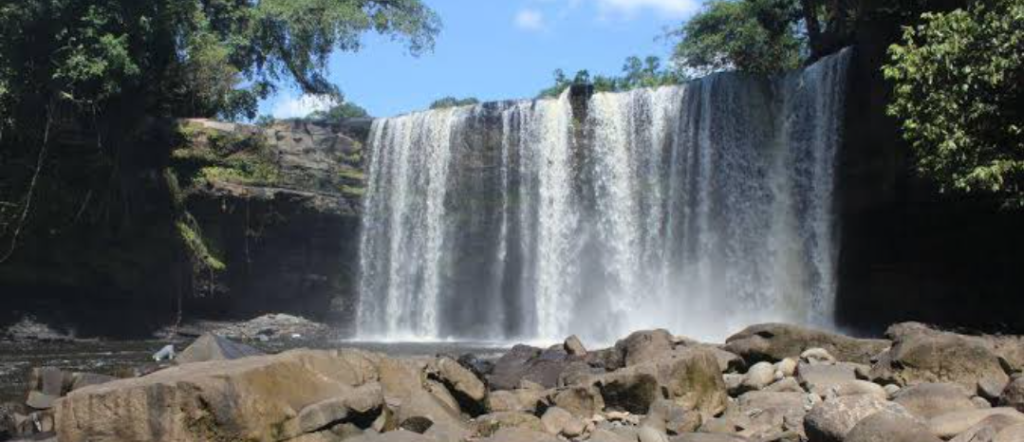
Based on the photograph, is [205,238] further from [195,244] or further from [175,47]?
[175,47]

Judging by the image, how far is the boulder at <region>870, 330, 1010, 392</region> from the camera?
1044 centimetres

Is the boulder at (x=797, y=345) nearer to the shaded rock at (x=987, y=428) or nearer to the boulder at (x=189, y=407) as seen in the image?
the shaded rock at (x=987, y=428)

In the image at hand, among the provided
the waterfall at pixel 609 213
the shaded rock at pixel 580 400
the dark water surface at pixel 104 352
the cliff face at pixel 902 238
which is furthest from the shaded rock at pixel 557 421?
the waterfall at pixel 609 213

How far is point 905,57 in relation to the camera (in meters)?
16.5

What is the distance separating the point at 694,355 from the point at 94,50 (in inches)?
817

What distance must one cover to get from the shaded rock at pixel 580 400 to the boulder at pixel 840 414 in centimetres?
276

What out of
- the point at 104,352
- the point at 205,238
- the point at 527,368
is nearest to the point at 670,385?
the point at 527,368

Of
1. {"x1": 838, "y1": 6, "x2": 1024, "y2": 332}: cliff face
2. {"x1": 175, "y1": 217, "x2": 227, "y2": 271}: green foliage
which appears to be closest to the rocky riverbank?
{"x1": 838, "y1": 6, "x2": 1024, "y2": 332}: cliff face

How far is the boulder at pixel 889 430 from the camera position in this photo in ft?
24.4

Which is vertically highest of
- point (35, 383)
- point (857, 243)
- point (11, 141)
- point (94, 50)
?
point (94, 50)

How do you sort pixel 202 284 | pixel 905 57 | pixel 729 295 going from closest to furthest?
pixel 905 57, pixel 729 295, pixel 202 284

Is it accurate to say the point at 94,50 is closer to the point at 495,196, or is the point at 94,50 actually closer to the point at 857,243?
the point at 495,196

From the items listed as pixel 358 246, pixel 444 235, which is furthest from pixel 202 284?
pixel 444 235

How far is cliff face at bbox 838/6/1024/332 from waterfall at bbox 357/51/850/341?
0.58m
